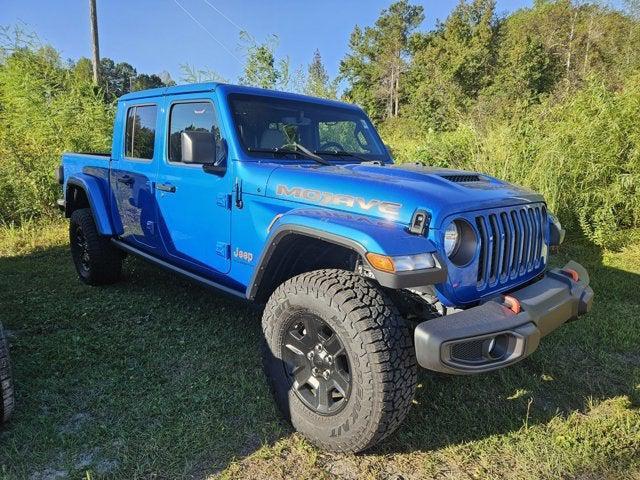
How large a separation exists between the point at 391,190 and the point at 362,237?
420 mm

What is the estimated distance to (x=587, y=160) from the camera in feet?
20.7

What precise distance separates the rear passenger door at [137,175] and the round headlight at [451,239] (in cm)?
249

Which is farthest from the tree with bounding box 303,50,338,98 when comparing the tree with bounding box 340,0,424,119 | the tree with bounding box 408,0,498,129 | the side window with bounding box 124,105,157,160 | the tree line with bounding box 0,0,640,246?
the tree with bounding box 340,0,424,119

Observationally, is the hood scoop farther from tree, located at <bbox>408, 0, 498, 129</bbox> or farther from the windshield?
tree, located at <bbox>408, 0, 498, 129</bbox>

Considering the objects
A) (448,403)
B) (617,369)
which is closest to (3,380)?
(448,403)

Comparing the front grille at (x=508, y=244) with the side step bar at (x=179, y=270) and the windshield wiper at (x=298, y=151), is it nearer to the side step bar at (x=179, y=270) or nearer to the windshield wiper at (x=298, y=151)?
the windshield wiper at (x=298, y=151)

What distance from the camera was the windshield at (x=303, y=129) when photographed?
10.5ft

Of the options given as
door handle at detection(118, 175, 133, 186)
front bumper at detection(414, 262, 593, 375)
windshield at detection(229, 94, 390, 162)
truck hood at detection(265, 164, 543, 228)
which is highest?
windshield at detection(229, 94, 390, 162)

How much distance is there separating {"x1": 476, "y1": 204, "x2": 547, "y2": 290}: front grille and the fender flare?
0.39 meters

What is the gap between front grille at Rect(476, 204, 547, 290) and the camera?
2398 mm

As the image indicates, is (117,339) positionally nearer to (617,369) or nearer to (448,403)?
(448,403)

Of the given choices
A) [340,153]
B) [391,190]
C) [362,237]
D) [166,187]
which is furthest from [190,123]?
[362,237]

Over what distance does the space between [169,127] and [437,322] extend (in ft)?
8.86

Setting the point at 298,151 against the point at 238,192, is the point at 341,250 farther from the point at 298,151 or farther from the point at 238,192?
the point at 298,151
